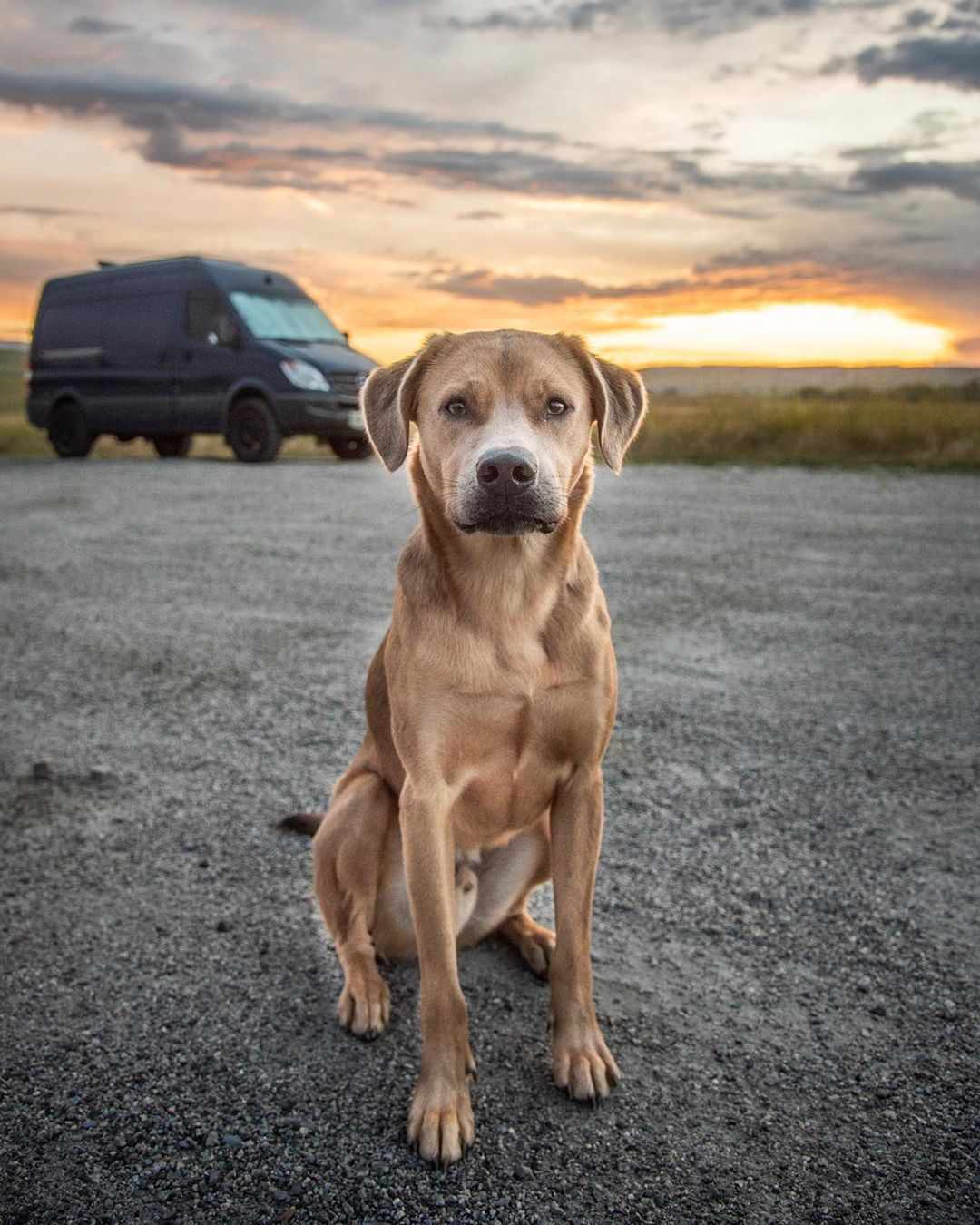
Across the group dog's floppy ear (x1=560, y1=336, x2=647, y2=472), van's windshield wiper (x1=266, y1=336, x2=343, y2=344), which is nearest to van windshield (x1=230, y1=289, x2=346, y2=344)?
van's windshield wiper (x1=266, y1=336, x2=343, y2=344)

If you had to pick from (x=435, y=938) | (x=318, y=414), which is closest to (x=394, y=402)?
(x=435, y=938)

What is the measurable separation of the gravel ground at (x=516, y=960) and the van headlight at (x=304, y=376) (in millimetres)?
7870

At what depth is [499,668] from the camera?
2.54 m

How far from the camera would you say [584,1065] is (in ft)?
8.30

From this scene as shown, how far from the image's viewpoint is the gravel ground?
7.44 feet

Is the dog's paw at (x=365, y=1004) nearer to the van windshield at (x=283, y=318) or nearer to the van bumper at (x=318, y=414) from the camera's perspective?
the van bumper at (x=318, y=414)

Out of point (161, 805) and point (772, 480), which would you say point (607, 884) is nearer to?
point (161, 805)

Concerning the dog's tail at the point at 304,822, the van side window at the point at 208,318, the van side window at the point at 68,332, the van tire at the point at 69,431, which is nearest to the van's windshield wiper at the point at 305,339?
the van side window at the point at 208,318

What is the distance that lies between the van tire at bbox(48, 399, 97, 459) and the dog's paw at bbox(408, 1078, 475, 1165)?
672 inches

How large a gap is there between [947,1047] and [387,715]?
1657 millimetres

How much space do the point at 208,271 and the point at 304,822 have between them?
Answer: 13.6 meters

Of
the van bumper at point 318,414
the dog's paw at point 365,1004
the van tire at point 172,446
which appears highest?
the van bumper at point 318,414

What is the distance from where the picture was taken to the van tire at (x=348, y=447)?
16109mm

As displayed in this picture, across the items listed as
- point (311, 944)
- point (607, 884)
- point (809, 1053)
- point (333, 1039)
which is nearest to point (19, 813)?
point (311, 944)
